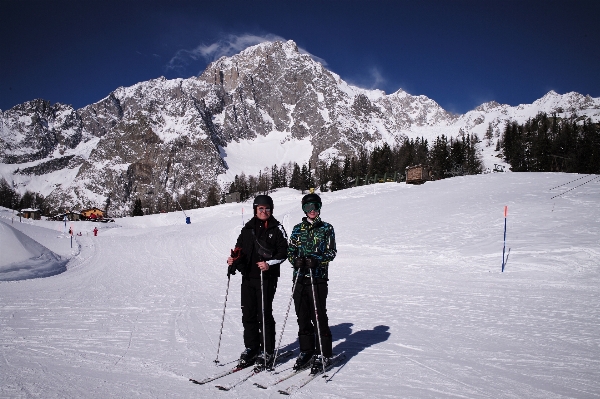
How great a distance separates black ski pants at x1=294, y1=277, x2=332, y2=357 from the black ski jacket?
428mm

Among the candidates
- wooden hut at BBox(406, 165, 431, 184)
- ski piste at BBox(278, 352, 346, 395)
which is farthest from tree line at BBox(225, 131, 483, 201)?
ski piste at BBox(278, 352, 346, 395)

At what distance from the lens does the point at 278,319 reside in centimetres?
762

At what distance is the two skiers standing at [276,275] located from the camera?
15.8ft

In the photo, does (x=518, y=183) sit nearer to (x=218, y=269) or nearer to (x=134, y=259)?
(x=218, y=269)

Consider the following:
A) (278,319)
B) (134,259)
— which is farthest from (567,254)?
(134,259)

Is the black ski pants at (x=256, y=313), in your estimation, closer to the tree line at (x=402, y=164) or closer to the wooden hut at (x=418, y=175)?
the wooden hut at (x=418, y=175)

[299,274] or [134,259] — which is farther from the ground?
[299,274]

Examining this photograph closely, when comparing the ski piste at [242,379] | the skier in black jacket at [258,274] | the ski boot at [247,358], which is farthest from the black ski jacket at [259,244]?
the ski piste at [242,379]

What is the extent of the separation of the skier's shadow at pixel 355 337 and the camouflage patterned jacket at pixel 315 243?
5.23 feet

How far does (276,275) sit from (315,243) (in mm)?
755

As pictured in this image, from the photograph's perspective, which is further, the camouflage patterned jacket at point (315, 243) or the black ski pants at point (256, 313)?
the black ski pants at point (256, 313)

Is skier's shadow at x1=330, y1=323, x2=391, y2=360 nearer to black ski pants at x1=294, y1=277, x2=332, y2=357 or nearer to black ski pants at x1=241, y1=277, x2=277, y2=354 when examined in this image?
black ski pants at x1=294, y1=277, x2=332, y2=357

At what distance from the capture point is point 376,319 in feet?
24.9

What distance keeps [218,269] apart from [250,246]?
11.4m
